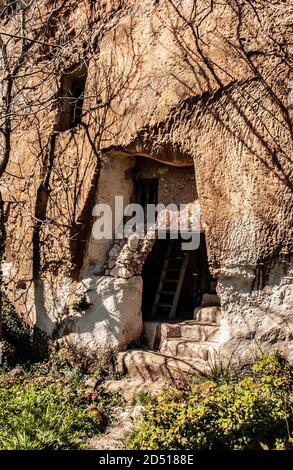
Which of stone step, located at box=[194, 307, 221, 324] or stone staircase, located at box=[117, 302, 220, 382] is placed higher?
stone step, located at box=[194, 307, 221, 324]

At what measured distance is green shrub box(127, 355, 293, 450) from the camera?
11.6 ft

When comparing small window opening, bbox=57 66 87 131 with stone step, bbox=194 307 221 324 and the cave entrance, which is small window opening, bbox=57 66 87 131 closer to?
the cave entrance

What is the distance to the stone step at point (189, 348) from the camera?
19.2 ft

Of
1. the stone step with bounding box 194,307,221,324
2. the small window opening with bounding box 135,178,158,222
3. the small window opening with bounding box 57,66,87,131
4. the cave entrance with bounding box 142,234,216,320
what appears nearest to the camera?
the stone step with bounding box 194,307,221,324

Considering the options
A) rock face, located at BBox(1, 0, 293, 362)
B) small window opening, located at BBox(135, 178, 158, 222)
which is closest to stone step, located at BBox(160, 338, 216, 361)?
Answer: rock face, located at BBox(1, 0, 293, 362)

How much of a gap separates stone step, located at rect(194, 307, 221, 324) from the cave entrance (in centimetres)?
65

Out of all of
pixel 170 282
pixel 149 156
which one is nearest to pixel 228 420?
pixel 149 156

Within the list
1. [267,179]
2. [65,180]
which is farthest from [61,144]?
Result: [267,179]

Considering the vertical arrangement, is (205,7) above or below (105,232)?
above

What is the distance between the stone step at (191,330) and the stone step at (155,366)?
478mm

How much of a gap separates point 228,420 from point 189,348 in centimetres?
254
